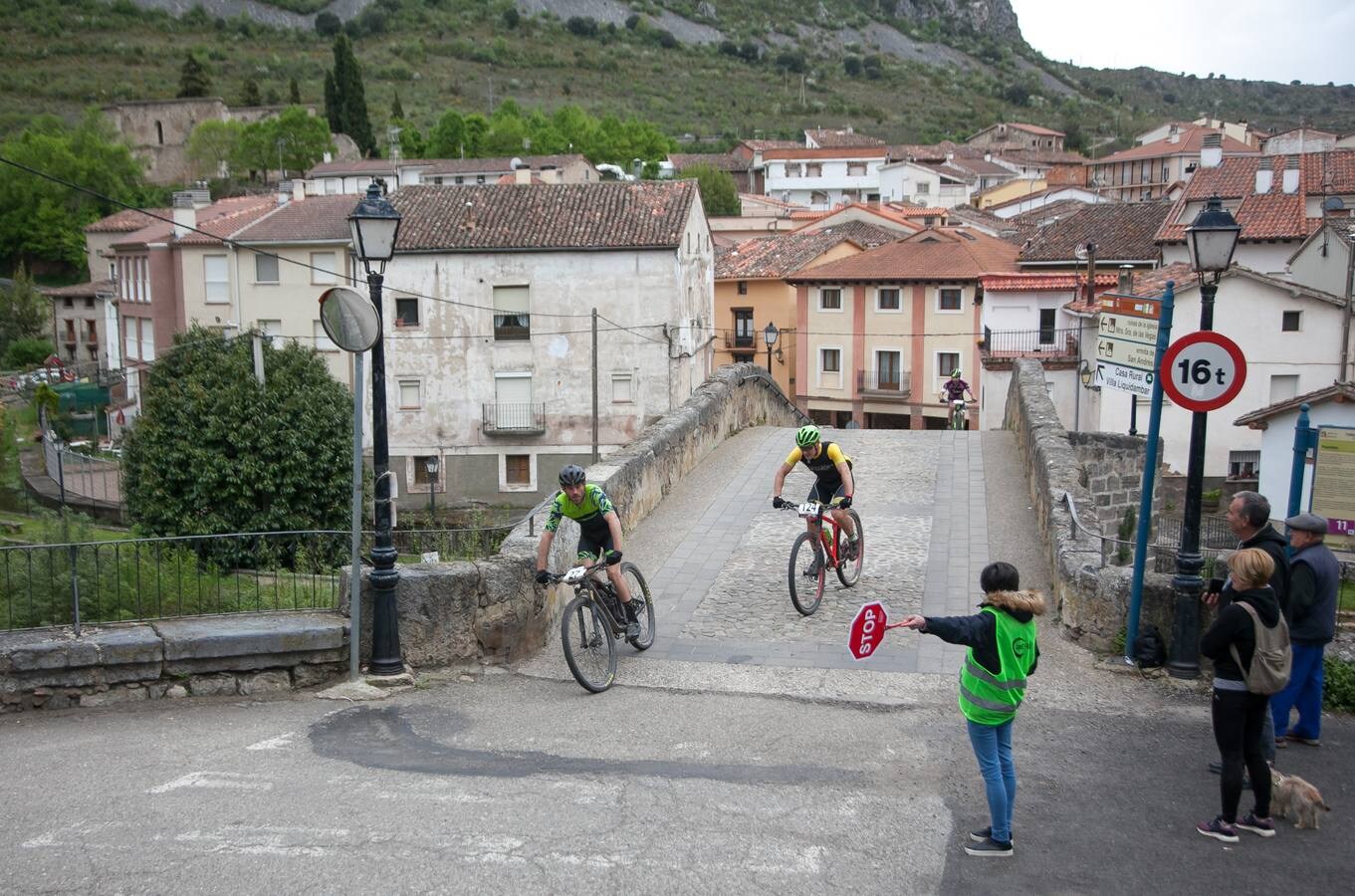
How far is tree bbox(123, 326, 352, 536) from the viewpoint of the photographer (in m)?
29.5

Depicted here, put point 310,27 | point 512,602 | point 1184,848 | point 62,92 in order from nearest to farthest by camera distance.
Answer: point 1184,848 → point 512,602 → point 62,92 → point 310,27

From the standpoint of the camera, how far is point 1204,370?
8.02m

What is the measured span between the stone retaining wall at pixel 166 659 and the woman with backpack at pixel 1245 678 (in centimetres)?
562

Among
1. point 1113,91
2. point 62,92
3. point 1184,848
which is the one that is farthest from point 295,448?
point 1113,91

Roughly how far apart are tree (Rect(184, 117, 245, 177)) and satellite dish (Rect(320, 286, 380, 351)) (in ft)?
322

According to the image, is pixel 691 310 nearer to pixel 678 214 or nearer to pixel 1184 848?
pixel 678 214

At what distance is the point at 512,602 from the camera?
922cm

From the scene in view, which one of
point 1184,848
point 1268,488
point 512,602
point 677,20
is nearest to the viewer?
point 1184,848

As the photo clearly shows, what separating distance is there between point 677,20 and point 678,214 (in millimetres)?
155607

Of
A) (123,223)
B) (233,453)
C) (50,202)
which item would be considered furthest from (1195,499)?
(50,202)

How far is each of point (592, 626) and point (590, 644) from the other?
6.3 inches

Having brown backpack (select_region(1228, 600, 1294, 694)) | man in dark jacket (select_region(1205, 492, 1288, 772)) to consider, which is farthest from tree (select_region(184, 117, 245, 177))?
brown backpack (select_region(1228, 600, 1294, 694))

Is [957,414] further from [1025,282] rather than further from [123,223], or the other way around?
[123,223]

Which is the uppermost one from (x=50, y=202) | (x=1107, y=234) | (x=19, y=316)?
(x=50, y=202)
